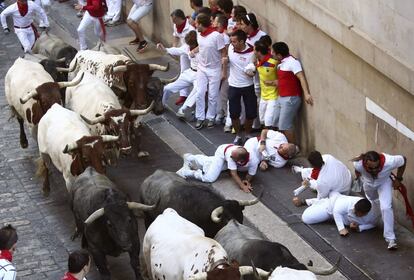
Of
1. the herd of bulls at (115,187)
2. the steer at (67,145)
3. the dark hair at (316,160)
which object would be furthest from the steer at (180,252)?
the dark hair at (316,160)

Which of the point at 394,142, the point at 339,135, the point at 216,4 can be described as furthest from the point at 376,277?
the point at 216,4

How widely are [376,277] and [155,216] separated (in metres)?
2.98

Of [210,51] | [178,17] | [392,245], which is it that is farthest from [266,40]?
[392,245]

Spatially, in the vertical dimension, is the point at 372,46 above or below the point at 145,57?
above

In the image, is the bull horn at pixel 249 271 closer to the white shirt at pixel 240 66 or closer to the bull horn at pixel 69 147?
the bull horn at pixel 69 147

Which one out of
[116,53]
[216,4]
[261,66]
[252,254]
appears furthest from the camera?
[116,53]

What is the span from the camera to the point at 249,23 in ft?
64.0

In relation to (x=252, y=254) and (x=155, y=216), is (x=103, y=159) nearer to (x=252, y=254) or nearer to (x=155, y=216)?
(x=155, y=216)

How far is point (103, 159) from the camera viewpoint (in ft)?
56.9

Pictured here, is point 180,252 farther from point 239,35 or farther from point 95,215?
point 239,35

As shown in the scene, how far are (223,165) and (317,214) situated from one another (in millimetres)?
2193

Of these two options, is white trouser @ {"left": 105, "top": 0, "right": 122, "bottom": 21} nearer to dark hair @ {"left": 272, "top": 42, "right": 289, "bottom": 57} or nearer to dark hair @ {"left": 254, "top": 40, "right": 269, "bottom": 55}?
dark hair @ {"left": 254, "top": 40, "right": 269, "bottom": 55}

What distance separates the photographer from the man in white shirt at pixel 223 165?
17.9 metres

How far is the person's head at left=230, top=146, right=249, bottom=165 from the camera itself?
701 inches
